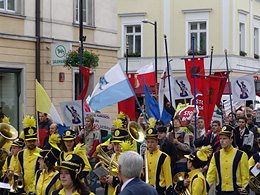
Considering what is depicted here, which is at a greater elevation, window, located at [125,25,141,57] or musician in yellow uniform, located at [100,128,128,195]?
window, located at [125,25,141,57]

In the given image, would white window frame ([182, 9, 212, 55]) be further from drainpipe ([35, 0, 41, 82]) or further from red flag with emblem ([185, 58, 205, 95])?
red flag with emblem ([185, 58, 205, 95])

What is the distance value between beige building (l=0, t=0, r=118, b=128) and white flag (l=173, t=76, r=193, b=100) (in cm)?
523

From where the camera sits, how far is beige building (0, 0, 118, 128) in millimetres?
21406

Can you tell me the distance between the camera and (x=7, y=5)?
70.4ft

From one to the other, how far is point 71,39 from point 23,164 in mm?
13884

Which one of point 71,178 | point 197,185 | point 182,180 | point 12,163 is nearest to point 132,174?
point 71,178

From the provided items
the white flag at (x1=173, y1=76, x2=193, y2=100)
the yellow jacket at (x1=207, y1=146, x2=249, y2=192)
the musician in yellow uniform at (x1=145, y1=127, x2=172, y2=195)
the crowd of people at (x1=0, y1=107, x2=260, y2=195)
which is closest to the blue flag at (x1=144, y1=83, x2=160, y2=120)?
the crowd of people at (x1=0, y1=107, x2=260, y2=195)

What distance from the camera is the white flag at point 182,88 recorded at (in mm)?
17734

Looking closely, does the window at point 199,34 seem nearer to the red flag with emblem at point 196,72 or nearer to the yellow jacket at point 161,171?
the red flag with emblem at point 196,72

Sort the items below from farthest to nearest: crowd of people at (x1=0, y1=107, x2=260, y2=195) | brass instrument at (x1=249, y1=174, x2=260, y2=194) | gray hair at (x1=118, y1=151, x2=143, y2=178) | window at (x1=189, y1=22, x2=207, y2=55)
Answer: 1. window at (x1=189, y1=22, x2=207, y2=55)
2. brass instrument at (x1=249, y1=174, x2=260, y2=194)
3. crowd of people at (x1=0, y1=107, x2=260, y2=195)
4. gray hair at (x1=118, y1=151, x2=143, y2=178)

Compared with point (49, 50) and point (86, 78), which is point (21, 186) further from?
point (49, 50)

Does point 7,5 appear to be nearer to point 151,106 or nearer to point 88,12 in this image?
point 88,12

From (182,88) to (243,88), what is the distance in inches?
58.5

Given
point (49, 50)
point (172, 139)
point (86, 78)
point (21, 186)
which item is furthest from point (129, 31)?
point (21, 186)
